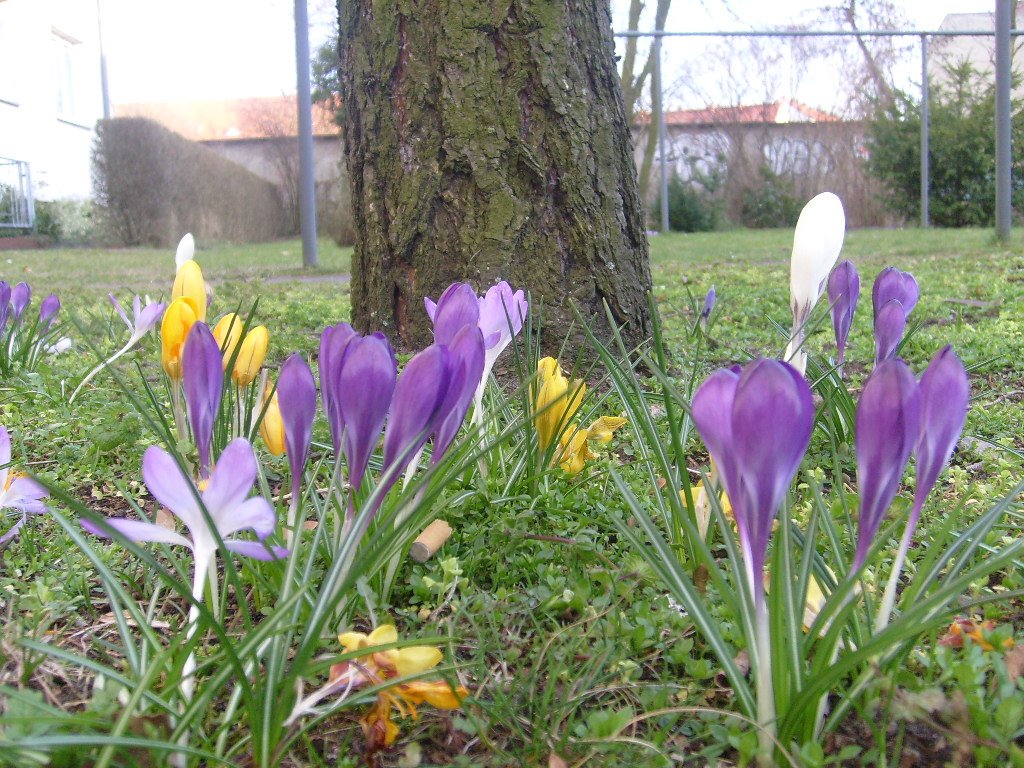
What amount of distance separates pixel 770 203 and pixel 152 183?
13.8 m

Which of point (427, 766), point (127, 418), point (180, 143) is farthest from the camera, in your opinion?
point (180, 143)

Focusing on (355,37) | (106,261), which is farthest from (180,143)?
(355,37)

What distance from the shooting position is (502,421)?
1.67m

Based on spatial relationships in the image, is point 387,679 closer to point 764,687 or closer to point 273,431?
point 764,687

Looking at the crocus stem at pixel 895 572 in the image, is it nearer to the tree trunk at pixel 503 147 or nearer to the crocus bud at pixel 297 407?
the crocus bud at pixel 297 407

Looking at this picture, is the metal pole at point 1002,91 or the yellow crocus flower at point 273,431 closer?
the yellow crocus flower at point 273,431

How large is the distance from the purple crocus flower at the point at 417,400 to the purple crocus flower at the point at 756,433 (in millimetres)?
239

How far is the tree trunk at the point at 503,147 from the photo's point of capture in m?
2.29

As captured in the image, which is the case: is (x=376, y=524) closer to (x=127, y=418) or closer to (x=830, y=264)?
(x=830, y=264)

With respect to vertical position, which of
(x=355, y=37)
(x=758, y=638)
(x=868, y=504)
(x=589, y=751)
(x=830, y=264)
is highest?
(x=355, y=37)

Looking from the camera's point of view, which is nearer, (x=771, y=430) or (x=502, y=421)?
(x=771, y=430)

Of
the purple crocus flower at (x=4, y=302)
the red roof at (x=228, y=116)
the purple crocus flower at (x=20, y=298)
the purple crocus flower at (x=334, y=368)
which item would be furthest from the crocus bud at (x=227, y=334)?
the red roof at (x=228, y=116)

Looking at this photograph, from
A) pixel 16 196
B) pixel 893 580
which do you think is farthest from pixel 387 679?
pixel 16 196

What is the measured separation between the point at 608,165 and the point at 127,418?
1382mm
